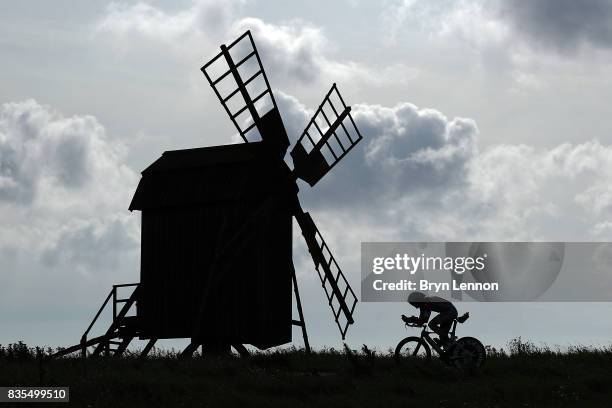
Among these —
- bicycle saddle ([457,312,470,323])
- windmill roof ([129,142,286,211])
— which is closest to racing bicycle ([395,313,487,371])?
bicycle saddle ([457,312,470,323])

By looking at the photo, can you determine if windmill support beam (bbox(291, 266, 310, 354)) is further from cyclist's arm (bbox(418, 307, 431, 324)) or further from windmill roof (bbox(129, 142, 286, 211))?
cyclist's arm (bbox(418, 307, 431, 324))

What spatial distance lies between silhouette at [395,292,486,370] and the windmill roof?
7.31 m

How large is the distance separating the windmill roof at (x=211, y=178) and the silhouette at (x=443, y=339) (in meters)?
7.31

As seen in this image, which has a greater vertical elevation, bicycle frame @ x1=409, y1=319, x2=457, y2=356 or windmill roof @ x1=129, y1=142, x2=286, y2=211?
windmill roof @ x1=129, y1=142, x2=286, y2=211

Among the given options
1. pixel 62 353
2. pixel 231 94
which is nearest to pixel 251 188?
pixel 231 94

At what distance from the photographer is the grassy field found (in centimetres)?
1744

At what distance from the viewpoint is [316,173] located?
28312 millimetres

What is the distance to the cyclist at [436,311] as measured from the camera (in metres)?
21.0

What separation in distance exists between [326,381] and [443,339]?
3.48 metres

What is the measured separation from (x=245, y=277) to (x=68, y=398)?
9501 millimetres

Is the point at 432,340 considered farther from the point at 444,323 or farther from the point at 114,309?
the point at 114,309

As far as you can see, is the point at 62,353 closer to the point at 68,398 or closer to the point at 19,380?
the point at 19,380

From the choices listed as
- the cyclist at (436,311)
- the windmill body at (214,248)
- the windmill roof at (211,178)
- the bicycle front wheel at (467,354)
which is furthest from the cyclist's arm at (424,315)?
the windmill roof at (211,178)

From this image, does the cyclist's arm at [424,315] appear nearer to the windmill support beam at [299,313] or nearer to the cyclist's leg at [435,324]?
the cyclist's leg at [435,324]
